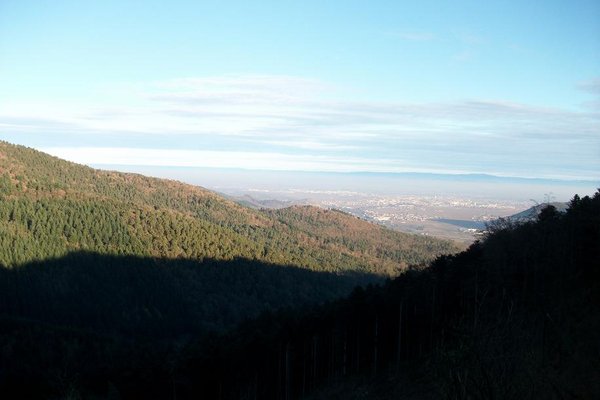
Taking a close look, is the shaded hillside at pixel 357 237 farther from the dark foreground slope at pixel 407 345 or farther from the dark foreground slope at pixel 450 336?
the dark foreground slope at pixel 450 336

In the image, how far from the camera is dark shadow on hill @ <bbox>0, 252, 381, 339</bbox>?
61625 millimetres

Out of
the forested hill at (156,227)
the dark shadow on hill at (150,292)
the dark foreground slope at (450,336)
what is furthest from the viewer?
the forested hill at (156,227)

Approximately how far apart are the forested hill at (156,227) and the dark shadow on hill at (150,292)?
92.1 inches

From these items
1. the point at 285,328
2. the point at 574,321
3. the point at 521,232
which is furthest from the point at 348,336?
the point at 574,321

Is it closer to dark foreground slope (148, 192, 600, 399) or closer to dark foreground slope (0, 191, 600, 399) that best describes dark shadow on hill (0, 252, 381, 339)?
dark foreground slope (0, 191, 600, 399)

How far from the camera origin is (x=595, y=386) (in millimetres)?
8914

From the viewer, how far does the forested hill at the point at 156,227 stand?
74875 millimetres

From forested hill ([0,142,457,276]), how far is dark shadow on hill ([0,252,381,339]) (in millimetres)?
A: 2340

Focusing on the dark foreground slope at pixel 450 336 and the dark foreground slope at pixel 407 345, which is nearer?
the dark foreground slope at pixel 450 336

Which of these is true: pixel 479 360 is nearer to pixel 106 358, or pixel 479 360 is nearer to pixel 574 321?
pixel 574 321

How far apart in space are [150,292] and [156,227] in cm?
1562

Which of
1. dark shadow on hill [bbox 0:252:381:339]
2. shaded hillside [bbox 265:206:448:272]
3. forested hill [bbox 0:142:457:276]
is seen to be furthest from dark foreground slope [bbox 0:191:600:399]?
shaded hillside [bbox 265:206:448:272]

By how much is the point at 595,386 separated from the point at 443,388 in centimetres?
223

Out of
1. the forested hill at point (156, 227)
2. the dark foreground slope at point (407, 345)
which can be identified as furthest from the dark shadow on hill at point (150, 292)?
the dark foreground slope at point (407, 345)
